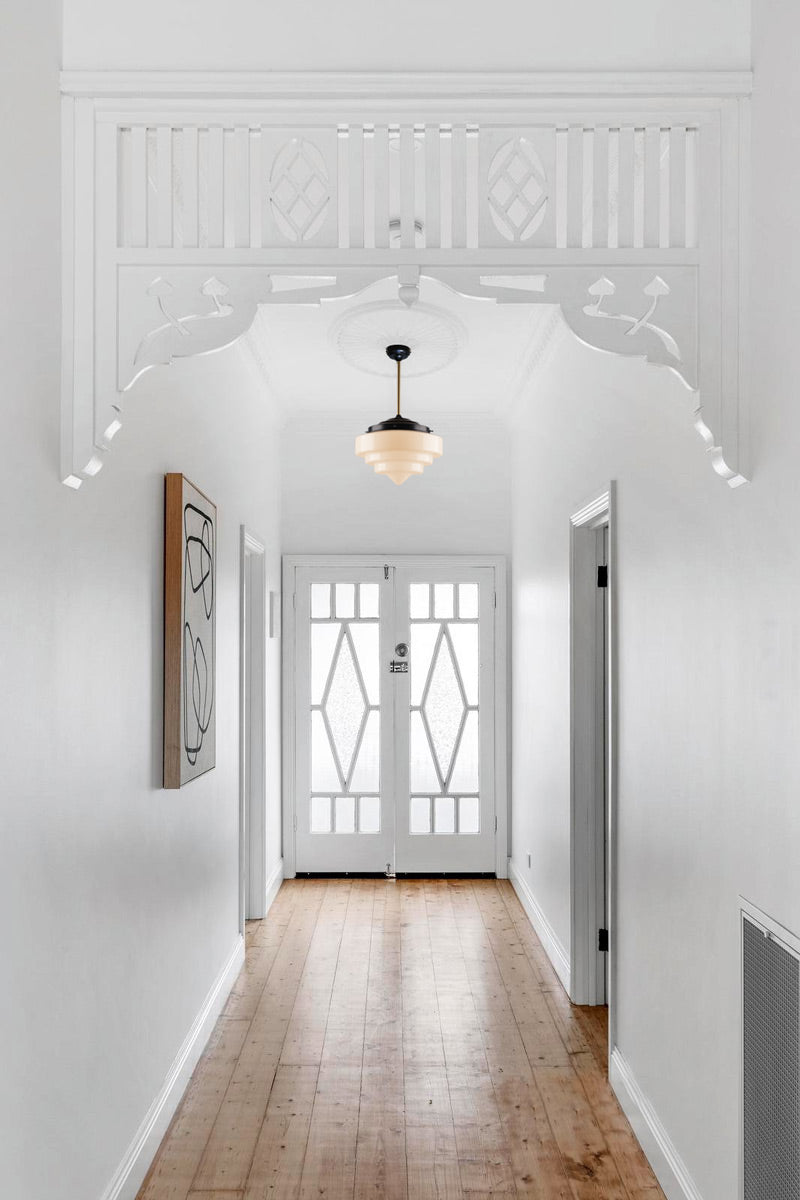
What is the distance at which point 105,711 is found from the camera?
2391 millimetres

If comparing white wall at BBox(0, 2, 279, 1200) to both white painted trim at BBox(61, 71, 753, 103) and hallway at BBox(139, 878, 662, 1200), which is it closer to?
white painted trim at BBox(61, 71, 753, 103)

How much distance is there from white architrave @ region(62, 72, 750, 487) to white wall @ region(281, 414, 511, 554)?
4.30 metres

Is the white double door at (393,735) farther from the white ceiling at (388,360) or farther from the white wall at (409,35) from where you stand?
the white wall at (409,35)

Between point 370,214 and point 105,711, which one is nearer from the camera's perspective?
point 370,214

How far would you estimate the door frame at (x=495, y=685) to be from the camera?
609 centimetres

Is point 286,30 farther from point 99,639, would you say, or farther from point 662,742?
point 662,742

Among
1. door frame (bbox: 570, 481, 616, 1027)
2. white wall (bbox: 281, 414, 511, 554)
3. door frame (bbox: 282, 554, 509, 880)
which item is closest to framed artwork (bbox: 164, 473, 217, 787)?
door frame (bbox: 570, 481, 616, 1027)

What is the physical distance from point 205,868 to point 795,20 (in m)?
3.15

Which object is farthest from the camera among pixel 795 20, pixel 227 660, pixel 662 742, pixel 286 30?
pixel 227 660

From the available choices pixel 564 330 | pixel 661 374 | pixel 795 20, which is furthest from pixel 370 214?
→ pixel 564 330

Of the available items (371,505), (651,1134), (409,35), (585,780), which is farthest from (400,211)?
(371,505)

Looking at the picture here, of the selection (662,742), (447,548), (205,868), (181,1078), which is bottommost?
(181,1078)

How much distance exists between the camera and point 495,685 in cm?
614

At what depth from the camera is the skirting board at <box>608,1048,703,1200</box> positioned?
246 centimetres
